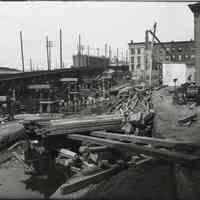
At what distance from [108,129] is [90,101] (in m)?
12.1

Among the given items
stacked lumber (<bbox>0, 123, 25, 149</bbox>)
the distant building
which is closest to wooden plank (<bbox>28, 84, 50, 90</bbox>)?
stacked lumber (<bbox>0, 123, 25, 149</bbox>)

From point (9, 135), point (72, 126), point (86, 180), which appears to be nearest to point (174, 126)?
point (72, 126)

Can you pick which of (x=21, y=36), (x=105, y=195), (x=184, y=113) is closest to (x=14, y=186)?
(x=105, y=195)

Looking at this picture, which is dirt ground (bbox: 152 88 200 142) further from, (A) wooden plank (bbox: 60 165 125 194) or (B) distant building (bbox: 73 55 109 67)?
(B) distant building (bbox: 73 55 109 67)

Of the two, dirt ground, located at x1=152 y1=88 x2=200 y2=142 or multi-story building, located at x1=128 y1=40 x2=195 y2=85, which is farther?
multi-story building, located at x1=128 y1=40 x2=195 y2=85

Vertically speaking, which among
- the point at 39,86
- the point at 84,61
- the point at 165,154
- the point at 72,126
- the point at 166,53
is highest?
the point at 84,61

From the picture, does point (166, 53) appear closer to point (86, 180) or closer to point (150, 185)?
point (150, 185)

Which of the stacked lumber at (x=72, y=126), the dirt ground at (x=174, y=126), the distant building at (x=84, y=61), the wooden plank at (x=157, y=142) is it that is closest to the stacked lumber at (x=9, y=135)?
the stacked lumber at (x=72, y=126)

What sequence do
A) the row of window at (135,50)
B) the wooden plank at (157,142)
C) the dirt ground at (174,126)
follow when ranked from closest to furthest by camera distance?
the wooden plank at (157,142) → the dirt ground at (174,126) → the row of window at (135,50)

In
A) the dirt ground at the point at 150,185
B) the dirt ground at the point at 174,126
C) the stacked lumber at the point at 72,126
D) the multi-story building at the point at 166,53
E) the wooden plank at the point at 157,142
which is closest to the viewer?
the dirt ground at the point at 150,185

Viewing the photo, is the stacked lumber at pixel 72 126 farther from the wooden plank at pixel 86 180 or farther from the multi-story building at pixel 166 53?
the multi-story building at pixel 166 53

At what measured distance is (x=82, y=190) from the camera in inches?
171

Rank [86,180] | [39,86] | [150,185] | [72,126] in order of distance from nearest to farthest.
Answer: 1. [150,185]
2. [86,180]
3. [72,126]
4. [39,86]

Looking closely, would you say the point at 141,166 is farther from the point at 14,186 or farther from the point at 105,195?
the point at 14,186
